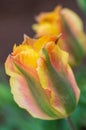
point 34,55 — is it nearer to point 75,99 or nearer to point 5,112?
point 75,99

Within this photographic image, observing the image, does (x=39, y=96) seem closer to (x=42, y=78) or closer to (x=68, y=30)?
(x=42, y=78)

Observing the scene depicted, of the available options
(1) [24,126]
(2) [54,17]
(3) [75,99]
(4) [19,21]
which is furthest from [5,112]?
(4) [19,21]

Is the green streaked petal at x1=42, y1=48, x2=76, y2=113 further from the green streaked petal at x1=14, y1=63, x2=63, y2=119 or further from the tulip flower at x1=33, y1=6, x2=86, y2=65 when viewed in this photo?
the tulip flower at x1=33, y1=6, x2=86, y2=65

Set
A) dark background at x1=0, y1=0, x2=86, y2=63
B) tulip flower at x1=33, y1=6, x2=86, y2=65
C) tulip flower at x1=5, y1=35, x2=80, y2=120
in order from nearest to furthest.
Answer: tulip flower at x1=5, y1=35, x2=80, y2=120 → tulip flower at x1=33, y1=6, x2=86, y2=65 → dark background at x1=0, y1=0, x2=86, y2=63

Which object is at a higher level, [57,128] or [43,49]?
[43,49]

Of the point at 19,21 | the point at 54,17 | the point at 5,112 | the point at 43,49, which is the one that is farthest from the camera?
the point at 19,21

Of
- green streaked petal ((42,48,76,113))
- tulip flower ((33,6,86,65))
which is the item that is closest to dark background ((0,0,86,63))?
tulip flower ((33,6,86,65))

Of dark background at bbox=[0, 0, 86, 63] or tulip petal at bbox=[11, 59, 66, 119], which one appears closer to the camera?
tulip petal at bbox=[11, 59, 66, 119]
